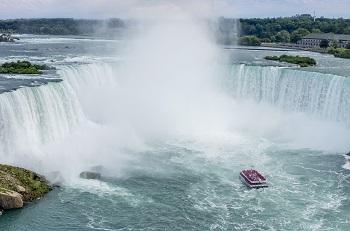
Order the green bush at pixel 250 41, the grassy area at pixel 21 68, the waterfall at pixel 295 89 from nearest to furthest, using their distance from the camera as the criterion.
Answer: the waterfall at pixel 295 89, the grassy area at pixel 21 68, the green bush at pixel 250 41

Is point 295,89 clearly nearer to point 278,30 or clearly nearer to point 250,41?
point 250,41

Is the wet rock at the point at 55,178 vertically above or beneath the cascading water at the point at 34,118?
beneath

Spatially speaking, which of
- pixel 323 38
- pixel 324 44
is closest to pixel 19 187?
pixel 324 44

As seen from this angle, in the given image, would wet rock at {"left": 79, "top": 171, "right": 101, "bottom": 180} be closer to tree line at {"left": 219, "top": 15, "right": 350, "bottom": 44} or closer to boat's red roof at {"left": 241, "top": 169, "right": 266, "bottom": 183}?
boat's red roof at {"left": 241, "top": 169, "right": 266, "bottom": 183}

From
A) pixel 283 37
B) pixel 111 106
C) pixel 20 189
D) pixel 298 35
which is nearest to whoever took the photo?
pixel 20 189

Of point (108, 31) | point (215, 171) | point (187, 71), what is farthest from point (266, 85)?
point (108, 31)

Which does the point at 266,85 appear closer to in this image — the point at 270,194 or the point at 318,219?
the point at 270,194

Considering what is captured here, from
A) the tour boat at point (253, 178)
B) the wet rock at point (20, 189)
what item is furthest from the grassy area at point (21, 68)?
the tour boat at point (253, 178)

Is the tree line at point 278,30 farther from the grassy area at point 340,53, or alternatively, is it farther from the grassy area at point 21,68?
the grassy area at point 21,68
